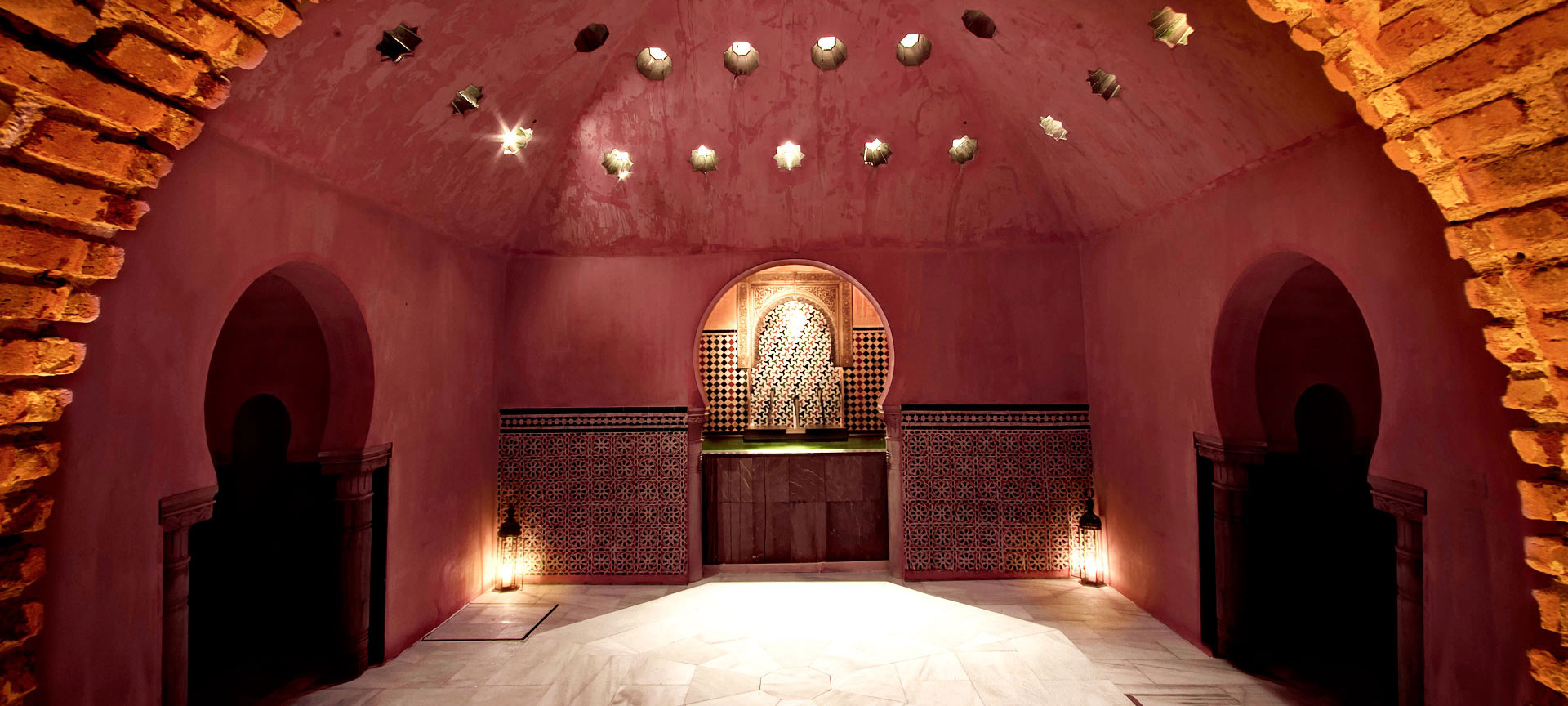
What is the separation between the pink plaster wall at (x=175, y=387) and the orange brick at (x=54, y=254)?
101cm

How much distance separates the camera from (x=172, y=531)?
3031 mm

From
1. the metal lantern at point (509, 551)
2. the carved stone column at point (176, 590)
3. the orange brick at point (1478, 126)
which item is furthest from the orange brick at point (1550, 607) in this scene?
the metal lantern at point (509, 551)

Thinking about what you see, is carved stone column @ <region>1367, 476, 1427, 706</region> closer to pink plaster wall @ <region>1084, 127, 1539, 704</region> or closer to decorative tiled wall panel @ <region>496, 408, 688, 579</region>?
pink plaster wall @ <region>1084, 127, 1539, 704</region>

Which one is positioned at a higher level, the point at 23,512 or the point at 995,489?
the point at 23,512

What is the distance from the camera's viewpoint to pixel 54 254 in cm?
176

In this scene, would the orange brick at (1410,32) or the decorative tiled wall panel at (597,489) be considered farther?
the decorative tiled wall panel at (597,489)

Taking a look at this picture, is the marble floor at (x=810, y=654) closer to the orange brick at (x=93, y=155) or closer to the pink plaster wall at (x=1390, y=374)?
the pink plaster wall at (x=1390, y=374)

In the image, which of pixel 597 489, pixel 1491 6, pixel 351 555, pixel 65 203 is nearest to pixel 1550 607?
pixel 1491 6

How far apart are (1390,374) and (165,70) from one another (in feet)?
15.9

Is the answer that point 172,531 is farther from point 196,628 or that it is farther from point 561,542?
point 561,542

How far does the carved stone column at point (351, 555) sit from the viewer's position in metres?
4.25

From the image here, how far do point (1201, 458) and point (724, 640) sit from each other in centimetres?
373

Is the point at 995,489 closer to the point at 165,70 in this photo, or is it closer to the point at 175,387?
the point at 175,387

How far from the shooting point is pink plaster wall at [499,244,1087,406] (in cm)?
631
